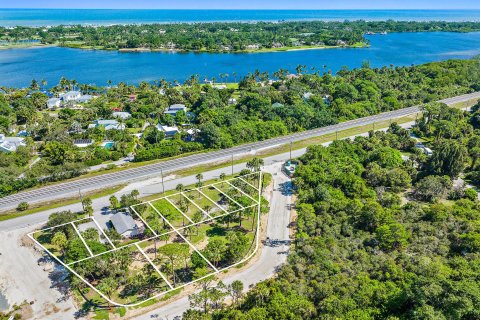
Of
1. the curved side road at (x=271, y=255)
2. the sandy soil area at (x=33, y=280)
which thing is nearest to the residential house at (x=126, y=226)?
the sandy soil area at (x=33, y=280)

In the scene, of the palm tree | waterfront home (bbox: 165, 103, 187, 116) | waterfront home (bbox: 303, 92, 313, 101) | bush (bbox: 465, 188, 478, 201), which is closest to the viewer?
bush (bbox: 465, 188, 478, 201)

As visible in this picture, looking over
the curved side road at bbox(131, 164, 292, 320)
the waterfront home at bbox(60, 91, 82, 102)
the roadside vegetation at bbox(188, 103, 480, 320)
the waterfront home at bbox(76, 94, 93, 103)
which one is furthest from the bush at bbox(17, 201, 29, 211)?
the waterfront home at bbox(60, 91, 82, 102)

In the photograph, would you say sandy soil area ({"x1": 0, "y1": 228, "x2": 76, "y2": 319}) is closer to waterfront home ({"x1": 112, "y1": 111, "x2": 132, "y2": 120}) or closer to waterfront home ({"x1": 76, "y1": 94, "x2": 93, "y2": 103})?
waterfront home ({"x1": 112, "y1": 111, "x2": 132, "y2": 120})

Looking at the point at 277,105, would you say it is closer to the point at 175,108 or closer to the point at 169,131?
the point at 175,108

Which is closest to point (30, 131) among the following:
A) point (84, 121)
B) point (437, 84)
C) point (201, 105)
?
point (84, 121)

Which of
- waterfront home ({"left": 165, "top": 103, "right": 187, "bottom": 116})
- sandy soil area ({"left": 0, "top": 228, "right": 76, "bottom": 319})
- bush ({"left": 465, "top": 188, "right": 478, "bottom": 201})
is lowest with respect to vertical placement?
sandy soil area ({"left": 0, "top": 228, "right": 76, "bottom": 319})

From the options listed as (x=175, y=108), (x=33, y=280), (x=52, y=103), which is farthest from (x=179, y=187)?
(x=52, y=103)

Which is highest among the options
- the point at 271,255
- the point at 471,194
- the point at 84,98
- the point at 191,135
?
the point at 84,98
